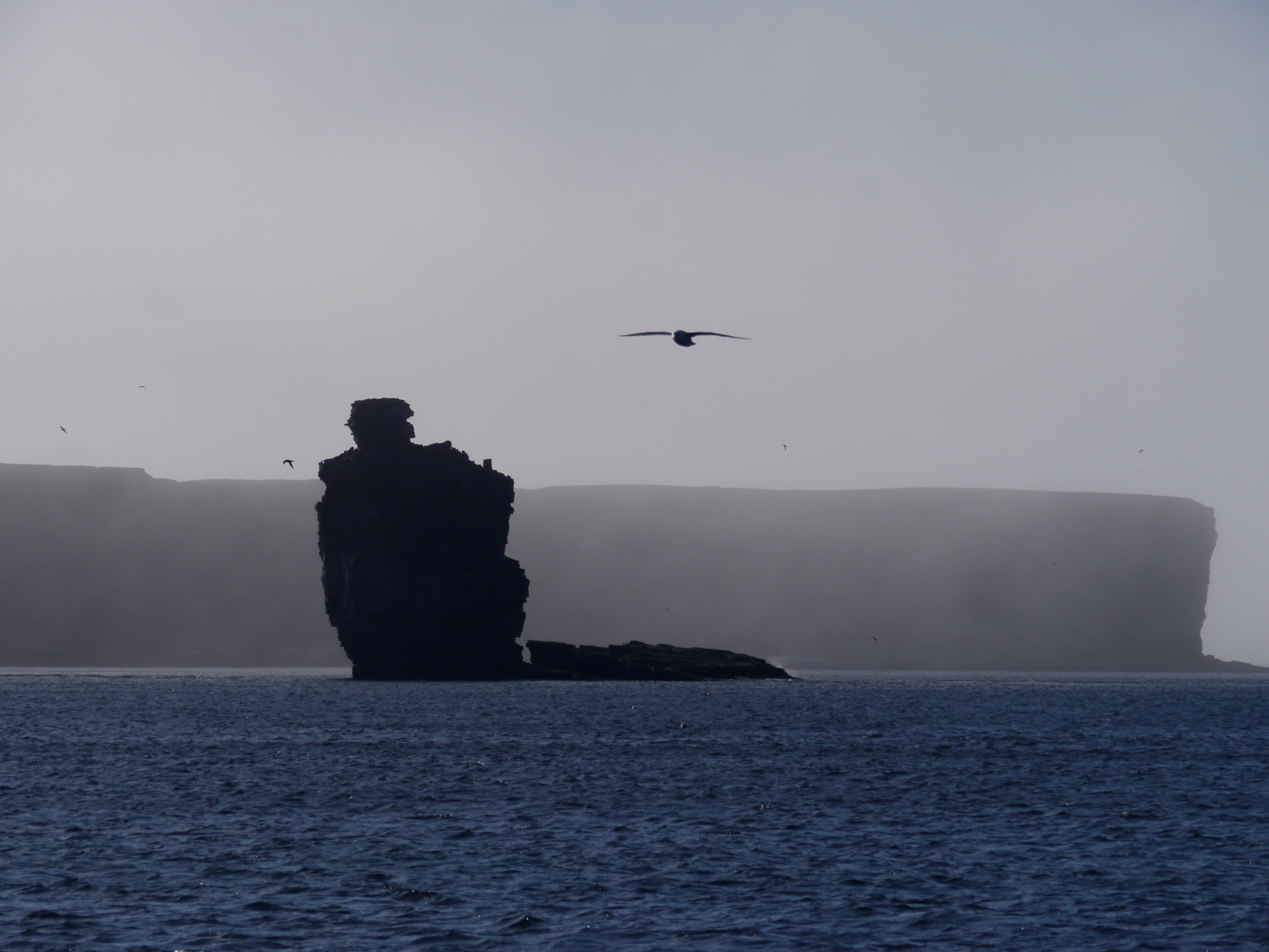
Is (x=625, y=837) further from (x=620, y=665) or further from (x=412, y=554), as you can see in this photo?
(x=620, y=665)

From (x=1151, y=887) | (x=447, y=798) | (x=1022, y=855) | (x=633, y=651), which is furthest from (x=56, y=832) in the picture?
(x=633, y=651)

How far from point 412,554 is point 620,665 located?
24063 millimetres

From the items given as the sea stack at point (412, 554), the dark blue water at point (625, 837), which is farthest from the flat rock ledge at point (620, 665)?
the dark blue water at point (625, 837)

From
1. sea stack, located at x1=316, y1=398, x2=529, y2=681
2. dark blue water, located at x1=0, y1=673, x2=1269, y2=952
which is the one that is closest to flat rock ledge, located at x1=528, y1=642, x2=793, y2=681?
sea stack, located at x1=316, y1=398, x2=529, y2=681

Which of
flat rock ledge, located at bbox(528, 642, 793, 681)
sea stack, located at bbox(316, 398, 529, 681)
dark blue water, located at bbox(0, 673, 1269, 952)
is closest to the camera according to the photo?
dark blue water, located at bbox(0, 673, 1269, 952)

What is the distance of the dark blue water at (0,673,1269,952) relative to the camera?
26.6 meters

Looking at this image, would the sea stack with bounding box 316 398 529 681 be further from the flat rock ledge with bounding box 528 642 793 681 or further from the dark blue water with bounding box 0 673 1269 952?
the dark blue water with bounding box 0 673 1269 952

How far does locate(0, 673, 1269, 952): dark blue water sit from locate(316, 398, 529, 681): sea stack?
50509 mm

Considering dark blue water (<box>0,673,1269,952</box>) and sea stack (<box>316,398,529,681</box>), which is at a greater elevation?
sea stack (<box>316,398,529,681</box>)

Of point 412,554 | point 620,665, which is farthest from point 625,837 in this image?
point 620,665

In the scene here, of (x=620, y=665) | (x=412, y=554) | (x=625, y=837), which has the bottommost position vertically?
(x=625, y=837)

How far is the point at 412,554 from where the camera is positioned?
126 m

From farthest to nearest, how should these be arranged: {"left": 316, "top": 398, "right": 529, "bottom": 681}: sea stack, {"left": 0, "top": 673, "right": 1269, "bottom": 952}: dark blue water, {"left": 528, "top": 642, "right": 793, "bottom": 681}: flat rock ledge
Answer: {"left": 528, "top": 642, "right": 793, "bottom": 681}: flat rock ledge < {"left": 316, "top": 398, "right": 529, "bottom": 681}: sea stack < {"left": 0, "top": 673, "right": 1269, "bottom": 952}: dark blue water

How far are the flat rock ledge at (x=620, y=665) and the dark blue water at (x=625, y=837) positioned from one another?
61310mm
